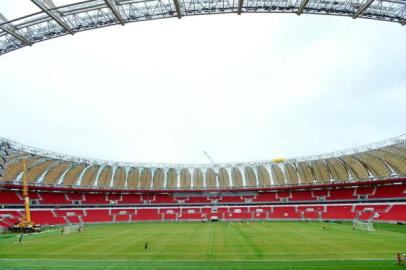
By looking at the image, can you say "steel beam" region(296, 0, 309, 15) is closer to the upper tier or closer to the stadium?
the stadium

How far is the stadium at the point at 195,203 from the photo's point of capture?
9328 mm

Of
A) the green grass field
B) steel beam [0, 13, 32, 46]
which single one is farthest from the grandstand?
steel beam [0, 13, 32, 46]

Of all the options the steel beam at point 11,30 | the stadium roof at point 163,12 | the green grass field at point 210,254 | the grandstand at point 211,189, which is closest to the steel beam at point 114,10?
the stadium roof at point 163,12

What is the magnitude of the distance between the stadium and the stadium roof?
3 cm

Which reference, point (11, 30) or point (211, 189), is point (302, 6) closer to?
point (11, 30)

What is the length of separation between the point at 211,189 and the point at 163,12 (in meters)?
88.3

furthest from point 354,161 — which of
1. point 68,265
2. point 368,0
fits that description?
point 368,0

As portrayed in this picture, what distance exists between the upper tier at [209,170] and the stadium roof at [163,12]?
5659 centimetres

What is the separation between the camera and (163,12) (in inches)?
363

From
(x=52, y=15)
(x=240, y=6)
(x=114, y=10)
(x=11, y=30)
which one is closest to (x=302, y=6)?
(x=240, y=6)

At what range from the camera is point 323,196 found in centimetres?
8606

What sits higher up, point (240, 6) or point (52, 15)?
point (240, 6)

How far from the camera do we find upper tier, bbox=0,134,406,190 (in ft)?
214

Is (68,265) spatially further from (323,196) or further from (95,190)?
(323,196)
